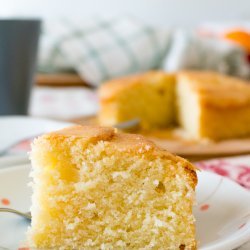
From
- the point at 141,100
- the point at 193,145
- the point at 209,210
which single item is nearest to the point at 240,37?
the point at 141,100

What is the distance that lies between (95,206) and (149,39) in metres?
2.67

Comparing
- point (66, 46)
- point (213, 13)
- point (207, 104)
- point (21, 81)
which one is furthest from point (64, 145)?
point (213, 13)

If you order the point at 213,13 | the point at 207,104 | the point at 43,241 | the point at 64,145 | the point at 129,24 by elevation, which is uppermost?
the point at 213,13

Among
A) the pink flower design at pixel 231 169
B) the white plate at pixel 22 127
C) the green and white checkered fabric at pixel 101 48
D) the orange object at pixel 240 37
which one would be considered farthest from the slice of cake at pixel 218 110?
the orange object at pixel 240 37

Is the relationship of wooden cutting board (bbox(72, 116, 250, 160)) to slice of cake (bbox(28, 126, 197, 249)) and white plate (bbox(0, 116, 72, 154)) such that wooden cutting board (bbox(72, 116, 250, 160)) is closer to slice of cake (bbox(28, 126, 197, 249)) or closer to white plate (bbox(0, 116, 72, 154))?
white plate (bbox(0, 116, 72, 154))

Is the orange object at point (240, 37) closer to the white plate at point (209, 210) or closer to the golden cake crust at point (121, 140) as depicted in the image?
the white plate at point (209, 210)

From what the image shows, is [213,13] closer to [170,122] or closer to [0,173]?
[170,122]

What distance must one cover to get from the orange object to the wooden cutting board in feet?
5.35

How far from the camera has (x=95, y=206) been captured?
40.2 inches

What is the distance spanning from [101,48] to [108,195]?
2.55 meters

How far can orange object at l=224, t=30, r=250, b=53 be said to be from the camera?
155 inches

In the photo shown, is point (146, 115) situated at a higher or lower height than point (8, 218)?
higher

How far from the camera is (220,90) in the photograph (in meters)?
2.33

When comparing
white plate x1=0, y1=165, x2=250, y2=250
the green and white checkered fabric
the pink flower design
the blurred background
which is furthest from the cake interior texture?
white plate x1=0, y1=165, x2=250, y2=250
